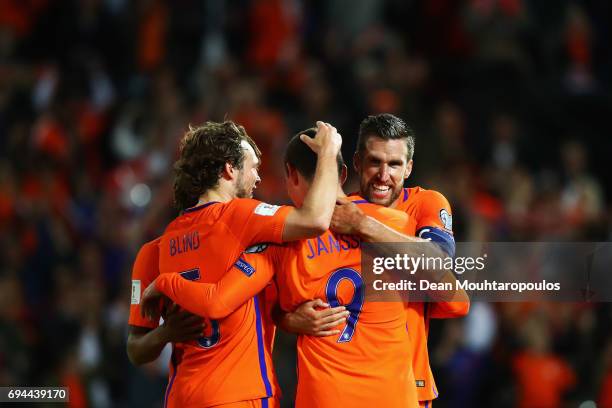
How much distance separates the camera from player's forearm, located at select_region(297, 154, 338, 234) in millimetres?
4316

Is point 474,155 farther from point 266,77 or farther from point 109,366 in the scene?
point 109,366

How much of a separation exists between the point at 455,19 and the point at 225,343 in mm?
8261

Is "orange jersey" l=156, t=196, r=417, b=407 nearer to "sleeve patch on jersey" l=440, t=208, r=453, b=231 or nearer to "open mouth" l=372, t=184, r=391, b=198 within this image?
"open mouth" l=372, t=184, r=391, b=198

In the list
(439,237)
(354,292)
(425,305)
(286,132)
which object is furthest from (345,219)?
(286,132)

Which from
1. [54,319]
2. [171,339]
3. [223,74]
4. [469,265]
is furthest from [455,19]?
[171,339]

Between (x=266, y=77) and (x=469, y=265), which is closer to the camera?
(x=469, y=265)

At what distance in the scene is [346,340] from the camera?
4.45m

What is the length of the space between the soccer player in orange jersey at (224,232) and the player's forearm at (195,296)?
0.09m

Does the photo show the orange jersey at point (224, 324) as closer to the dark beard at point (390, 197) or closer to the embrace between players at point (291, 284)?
the embrace between players at point (291, 284)

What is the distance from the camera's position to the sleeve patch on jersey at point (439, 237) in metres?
4.62

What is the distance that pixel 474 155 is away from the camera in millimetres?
10688

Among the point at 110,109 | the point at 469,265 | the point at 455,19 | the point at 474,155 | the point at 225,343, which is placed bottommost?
the point at 225,343

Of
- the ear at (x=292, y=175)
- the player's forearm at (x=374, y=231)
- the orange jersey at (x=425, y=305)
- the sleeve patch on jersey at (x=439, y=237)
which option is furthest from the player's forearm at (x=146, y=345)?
the sleeve patch on jersey at (x=439, y=237)

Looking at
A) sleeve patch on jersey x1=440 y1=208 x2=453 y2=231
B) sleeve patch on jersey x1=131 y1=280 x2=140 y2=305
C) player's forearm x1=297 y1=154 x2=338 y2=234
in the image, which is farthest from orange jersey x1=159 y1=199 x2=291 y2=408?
sleeve patch on jersey x1=440 y1=208 x2=453 y2=231
